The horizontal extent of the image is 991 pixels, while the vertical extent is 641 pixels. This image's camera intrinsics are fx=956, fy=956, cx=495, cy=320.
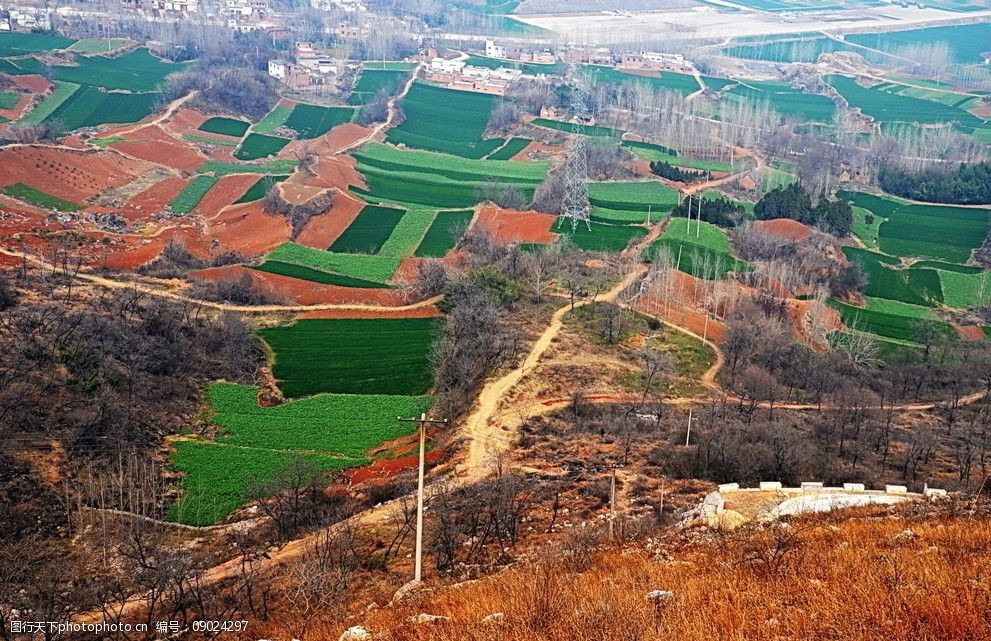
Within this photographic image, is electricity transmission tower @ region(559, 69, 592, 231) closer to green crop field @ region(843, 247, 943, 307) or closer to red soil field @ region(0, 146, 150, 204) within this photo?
green crop field @ region(843, 247, 943, 307)

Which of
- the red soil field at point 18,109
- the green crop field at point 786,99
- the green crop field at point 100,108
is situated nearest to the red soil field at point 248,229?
the green crop field at point 100,108

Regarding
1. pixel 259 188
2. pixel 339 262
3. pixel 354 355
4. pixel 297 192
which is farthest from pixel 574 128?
pixel 354 355

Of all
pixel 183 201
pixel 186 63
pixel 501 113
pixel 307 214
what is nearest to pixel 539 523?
pixel 307 214

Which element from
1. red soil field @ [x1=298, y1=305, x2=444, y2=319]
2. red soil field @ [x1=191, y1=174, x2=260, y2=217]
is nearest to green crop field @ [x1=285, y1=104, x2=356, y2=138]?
red soil field @ [x1=191, y1=174, x2=260, y2=217]

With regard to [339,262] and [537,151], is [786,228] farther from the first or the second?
[339,262]

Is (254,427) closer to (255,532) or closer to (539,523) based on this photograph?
(255,532)

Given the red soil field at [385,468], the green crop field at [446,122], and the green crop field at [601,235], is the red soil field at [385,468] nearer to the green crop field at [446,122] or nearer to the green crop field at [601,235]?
the green crop field at [601,235]
